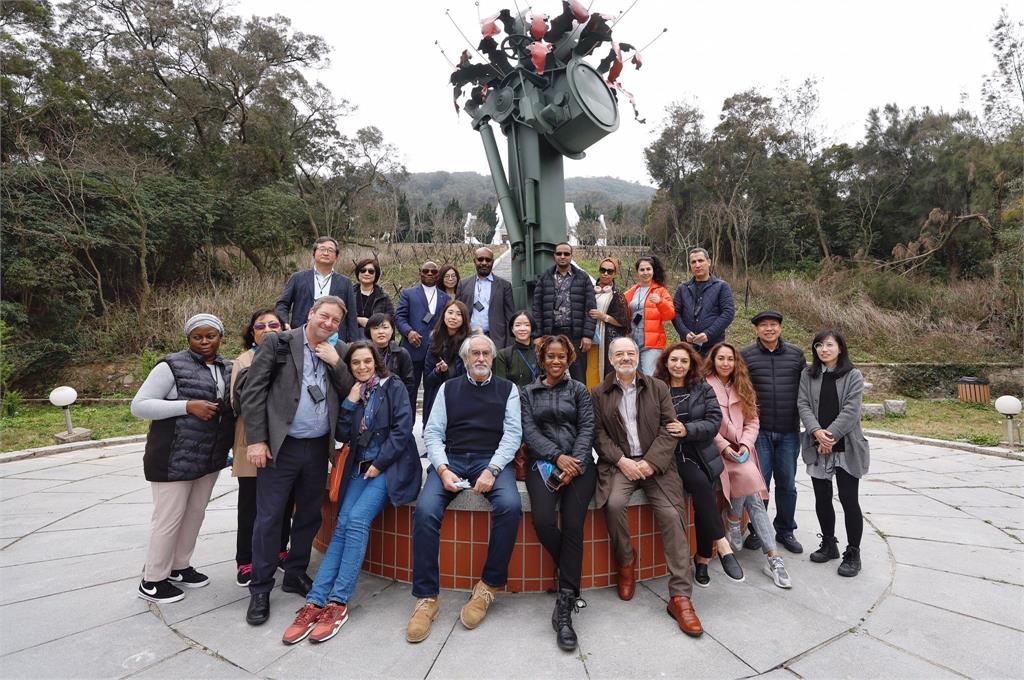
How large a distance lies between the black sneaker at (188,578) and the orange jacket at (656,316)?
358 cm

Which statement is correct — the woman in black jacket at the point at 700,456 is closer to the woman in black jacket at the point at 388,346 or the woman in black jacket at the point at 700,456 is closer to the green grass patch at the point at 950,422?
the woman in black jacket at the point at 388,346

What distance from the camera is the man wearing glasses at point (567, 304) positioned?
4.31m

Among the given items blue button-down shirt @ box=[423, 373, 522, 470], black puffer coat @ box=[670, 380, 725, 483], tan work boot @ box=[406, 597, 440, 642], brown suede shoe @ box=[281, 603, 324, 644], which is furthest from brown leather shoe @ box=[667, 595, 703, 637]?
brown suede shoe @ box=[281, 603, 324, 644]

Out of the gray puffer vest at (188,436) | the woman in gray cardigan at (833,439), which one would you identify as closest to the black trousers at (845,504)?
the woman in gray cardigan at (833,439)

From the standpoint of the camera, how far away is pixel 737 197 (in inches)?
944

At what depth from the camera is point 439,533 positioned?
286 centimetres

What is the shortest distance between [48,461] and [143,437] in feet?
4.43

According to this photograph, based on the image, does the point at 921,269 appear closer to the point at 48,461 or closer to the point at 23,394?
the point at 48,461

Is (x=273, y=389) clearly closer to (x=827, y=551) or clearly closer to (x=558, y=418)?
(x=558, y=418)

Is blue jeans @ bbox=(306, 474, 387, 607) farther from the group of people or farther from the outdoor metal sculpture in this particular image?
the outdoor metal sculpture

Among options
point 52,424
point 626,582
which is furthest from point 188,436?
point 52,424

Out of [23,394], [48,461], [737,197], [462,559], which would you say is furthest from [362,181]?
[462,559]

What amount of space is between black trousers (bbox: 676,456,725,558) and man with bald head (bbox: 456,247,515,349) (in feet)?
6.16

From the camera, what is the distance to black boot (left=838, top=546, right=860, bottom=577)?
3127mm
